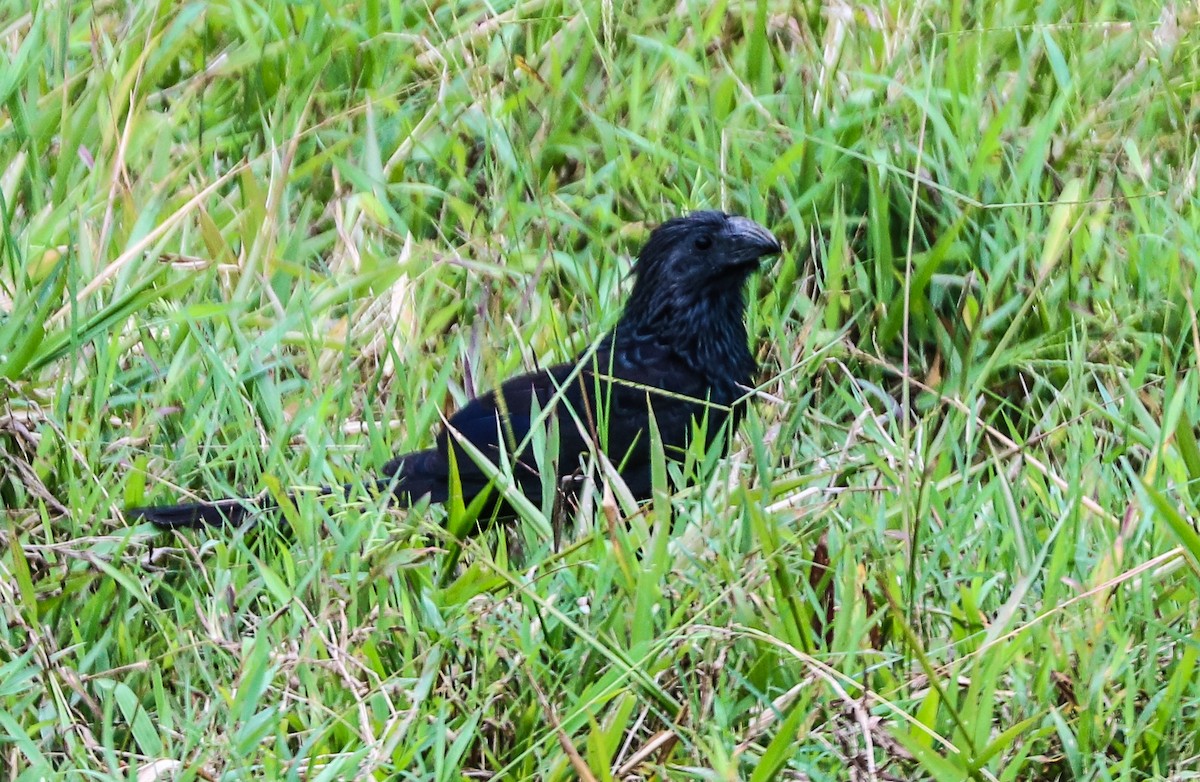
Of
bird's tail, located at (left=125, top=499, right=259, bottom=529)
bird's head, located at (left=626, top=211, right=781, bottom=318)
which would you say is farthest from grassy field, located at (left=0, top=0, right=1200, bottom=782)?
bird's head, located at (left=626, top=211, right=781, bottom=318)

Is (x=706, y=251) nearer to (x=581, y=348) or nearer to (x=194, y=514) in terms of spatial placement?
(x=581, y=348)

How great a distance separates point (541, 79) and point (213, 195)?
95 centimetres

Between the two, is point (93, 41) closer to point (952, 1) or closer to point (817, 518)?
point (952, 1)

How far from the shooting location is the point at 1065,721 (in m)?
2.53

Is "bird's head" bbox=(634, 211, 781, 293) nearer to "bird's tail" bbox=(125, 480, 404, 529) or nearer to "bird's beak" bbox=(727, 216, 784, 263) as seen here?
"bird's beak" bbox=(727, 216, 784, 263)

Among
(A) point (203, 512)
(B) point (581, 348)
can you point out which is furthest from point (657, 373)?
(A) point (203, 512)

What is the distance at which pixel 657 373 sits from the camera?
4.03 m

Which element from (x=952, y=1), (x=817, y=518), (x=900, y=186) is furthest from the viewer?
(x=952, y=1)

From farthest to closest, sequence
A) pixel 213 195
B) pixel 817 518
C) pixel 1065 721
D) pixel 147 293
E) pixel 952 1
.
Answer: pixel 952 1 → pixel 213 195 → pixel 147 293 → pixel 817 518 → pixel 1065 721

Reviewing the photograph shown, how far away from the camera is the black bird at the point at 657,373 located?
3670mm

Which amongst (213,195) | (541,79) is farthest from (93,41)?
(541,79)

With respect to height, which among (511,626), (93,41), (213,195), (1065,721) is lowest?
(1065,721)

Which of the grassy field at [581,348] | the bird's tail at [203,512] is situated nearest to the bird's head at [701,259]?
the grassy field at [581,348]

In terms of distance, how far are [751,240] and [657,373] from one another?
0.38 metres
